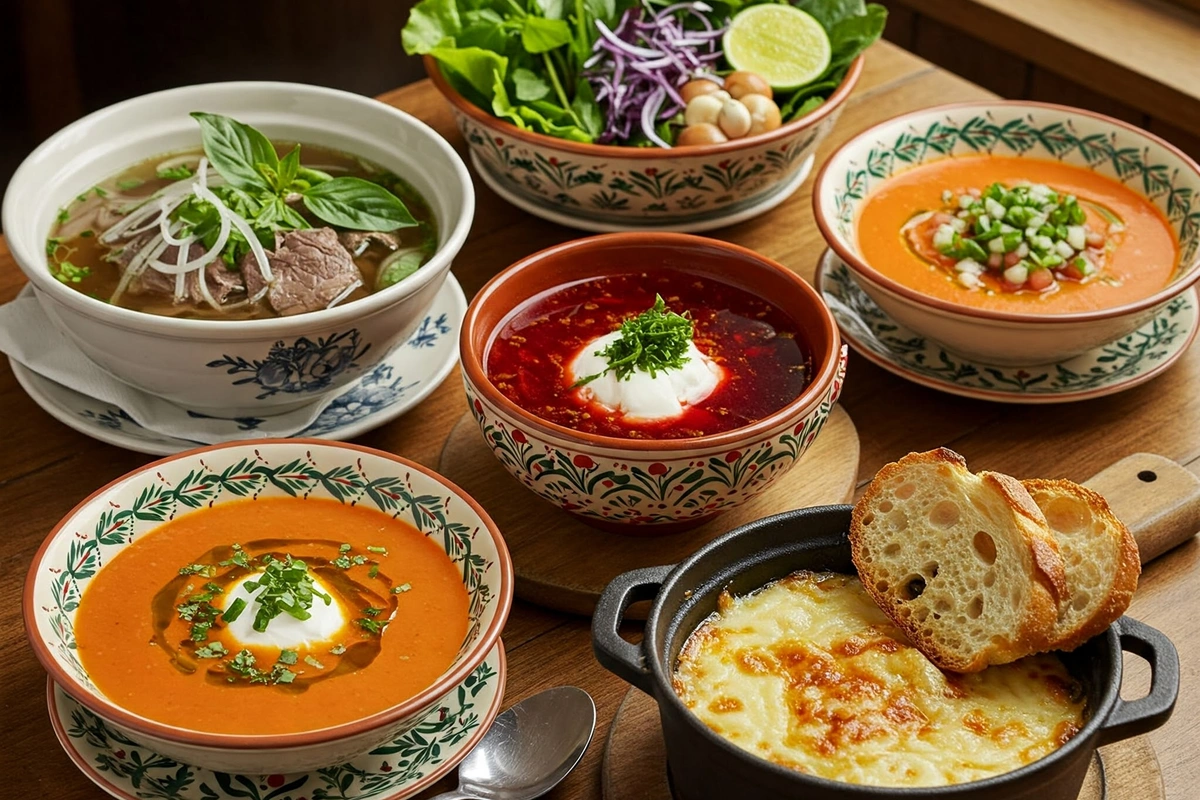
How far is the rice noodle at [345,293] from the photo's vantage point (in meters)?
2.22

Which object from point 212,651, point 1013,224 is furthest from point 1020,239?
point 212,651

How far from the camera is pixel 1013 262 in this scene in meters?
2.39

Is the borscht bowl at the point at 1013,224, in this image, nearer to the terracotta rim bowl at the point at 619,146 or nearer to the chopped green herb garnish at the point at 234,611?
the terracotta rim bowl at the point at 619,146

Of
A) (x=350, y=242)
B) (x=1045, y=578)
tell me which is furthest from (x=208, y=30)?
(x=1045, y=578)

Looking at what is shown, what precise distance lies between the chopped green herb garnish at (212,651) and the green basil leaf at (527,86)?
147cm

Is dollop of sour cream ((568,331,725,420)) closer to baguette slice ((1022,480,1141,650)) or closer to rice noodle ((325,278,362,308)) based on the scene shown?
rice noodle ((325,278,362,308))

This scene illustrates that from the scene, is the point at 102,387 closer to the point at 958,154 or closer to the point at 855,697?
the point at 855,697

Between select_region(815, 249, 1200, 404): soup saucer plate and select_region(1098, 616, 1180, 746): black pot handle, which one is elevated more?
select_region(1098, 616, 1180, 746): black pot handle

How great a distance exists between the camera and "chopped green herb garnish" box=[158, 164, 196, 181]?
247 centimetres

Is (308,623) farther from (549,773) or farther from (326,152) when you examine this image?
(326,152)

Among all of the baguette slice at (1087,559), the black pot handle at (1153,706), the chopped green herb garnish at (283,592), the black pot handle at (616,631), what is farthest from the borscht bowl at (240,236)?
the black pot handle at (1153,706)

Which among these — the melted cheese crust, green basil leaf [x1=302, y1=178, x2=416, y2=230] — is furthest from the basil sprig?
the melted cheese crust

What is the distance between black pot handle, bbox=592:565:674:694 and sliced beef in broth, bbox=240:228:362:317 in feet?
2.89

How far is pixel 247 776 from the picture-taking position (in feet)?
5.19
